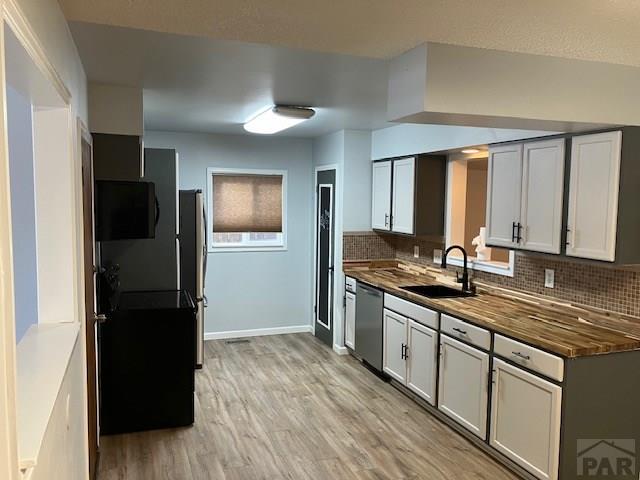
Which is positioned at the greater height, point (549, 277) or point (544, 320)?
point (549, 277)

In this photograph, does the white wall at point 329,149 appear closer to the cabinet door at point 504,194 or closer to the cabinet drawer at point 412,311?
the cabinet drawer at point 412,311

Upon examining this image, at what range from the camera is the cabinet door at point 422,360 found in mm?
3924

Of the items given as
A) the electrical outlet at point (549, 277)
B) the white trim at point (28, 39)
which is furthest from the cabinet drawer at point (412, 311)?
the white trim at point (28, 39)

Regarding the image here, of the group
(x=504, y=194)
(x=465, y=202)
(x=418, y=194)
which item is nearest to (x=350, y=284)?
(x=418, y=194)

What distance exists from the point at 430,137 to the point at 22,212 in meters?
3.31

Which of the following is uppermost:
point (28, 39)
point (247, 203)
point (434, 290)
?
point (28, 39)

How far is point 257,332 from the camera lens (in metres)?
6.27

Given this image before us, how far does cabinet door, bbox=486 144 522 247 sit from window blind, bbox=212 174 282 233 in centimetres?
306

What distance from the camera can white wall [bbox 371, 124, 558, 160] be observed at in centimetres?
376

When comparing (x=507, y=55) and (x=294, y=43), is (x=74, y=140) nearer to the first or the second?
(x=294, y=43)

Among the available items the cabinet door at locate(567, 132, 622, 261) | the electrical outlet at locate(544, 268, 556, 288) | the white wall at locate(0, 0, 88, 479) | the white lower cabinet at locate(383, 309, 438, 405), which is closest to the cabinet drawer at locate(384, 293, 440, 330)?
the white lower cabinet at locate(383, 309, 438, 405)

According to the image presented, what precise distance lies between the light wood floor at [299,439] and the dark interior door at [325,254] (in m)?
1.03

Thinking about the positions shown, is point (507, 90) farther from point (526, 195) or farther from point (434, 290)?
point (434, 290)

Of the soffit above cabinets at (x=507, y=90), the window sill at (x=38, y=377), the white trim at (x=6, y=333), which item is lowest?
the window sill at (x=38, y=377)
